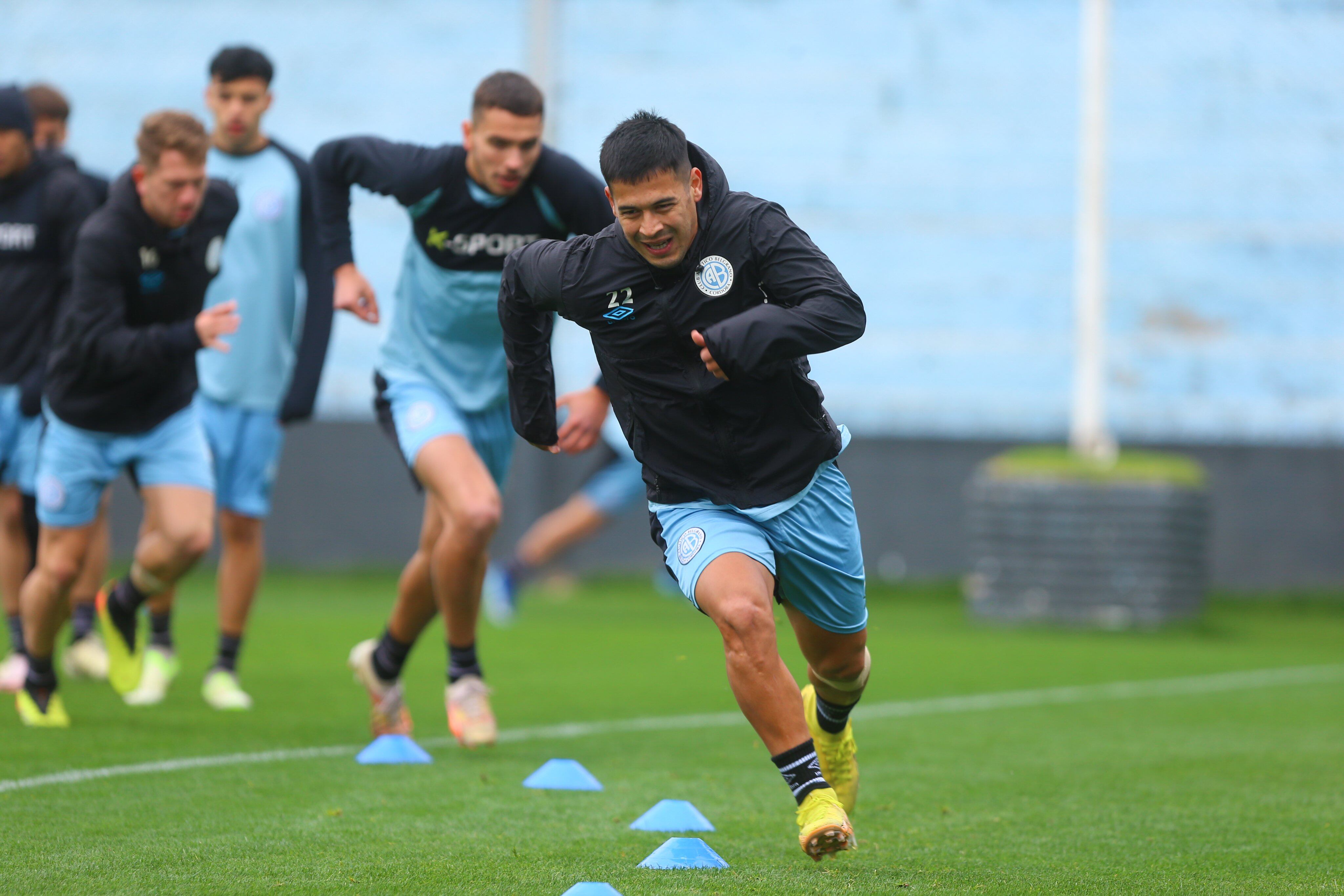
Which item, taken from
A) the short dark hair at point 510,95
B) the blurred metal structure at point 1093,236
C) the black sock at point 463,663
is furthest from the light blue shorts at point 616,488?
the short dark hair at point 510,95

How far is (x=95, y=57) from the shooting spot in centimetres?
1509

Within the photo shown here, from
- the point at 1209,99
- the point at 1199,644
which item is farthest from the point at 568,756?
the point at 1209,99

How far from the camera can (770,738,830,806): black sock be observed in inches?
143

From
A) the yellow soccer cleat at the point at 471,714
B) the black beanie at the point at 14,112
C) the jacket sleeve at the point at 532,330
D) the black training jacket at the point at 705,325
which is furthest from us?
the black beanie at the point at 14,112

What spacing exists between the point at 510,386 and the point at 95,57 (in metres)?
12.4

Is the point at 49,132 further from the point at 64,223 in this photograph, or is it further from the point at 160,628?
the point at 160,628

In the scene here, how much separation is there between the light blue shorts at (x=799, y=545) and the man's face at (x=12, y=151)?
141 inches

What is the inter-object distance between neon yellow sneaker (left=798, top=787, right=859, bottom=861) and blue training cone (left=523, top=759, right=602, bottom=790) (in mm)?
1310

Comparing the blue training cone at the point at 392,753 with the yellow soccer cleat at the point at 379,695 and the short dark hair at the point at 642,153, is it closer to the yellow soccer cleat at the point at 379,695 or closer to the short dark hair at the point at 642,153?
the yellow soccer cleat at the point at 379,695

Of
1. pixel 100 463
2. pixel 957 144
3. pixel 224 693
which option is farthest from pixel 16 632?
pixel 957 144

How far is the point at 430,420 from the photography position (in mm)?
5434

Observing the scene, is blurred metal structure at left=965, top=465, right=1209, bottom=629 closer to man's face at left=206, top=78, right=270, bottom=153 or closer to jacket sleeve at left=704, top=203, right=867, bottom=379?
man's face at left=206, top=78, right=270, bottom=153

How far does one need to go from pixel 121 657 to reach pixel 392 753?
1.57 meters

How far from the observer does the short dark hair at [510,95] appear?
203 inches
